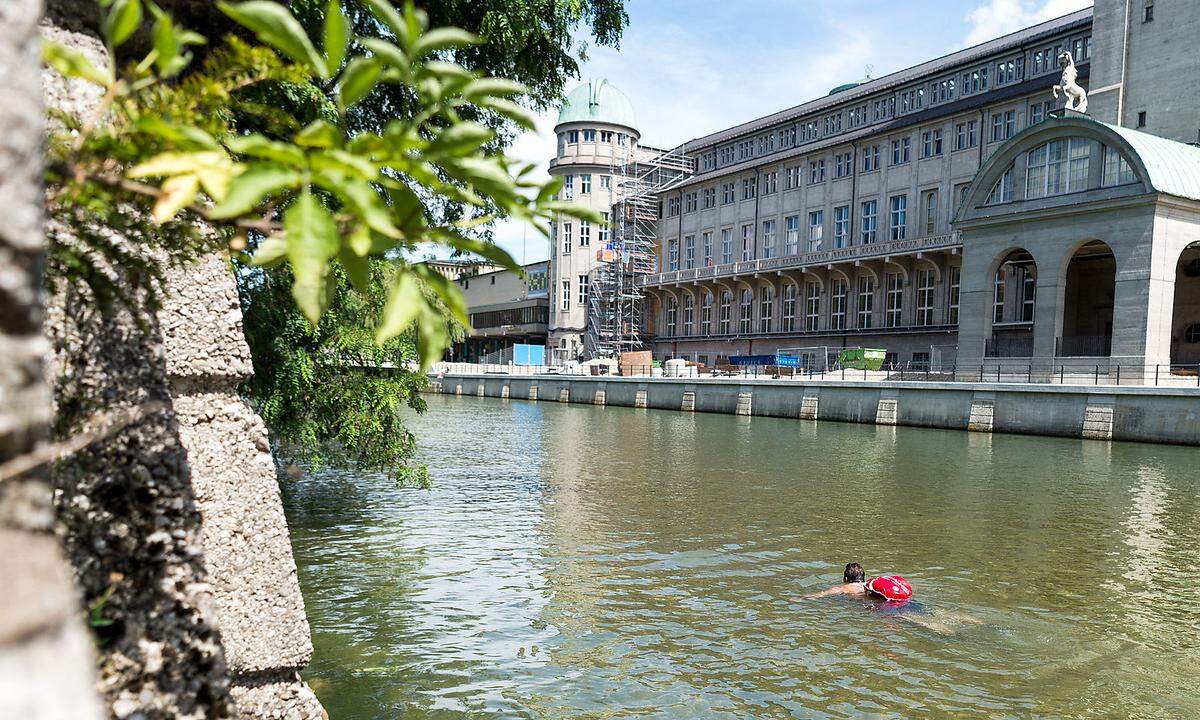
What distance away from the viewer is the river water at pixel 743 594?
677 cm

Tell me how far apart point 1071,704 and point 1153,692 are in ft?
2.68

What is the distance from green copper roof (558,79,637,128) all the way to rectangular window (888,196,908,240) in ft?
96.0

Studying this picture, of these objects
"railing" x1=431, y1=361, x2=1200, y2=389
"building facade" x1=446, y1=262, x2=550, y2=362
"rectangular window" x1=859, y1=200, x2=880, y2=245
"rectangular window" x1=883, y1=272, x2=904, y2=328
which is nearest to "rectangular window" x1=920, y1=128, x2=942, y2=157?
"rectangular window" x1=859, y1=200, x2=880, y2=245

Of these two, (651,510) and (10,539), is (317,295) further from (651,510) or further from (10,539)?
(651,510)

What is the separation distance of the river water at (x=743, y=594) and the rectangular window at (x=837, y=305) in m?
40.0

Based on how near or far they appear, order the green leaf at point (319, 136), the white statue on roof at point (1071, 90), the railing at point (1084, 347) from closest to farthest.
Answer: the green leaf at point (319, 136), the railing at point (1084, 347), the white statue on roof at point (1071, 90)

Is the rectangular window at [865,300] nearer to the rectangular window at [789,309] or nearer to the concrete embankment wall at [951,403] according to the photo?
the rectangular window at [789,309]

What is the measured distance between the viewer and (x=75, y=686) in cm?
77

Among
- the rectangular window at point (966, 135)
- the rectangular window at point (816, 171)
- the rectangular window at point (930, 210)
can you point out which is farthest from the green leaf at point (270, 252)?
the rectangular window at point (816, 171)

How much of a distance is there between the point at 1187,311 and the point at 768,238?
98.9ft

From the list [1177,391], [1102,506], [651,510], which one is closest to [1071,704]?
[651,510]

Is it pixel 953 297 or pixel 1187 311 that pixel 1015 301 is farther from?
pixel 1187 311

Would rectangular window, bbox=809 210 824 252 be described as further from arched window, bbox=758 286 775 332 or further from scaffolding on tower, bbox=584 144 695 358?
scaffolding on tower, bbox=584 144 695 358

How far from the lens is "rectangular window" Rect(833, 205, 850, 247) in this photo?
59.4m
